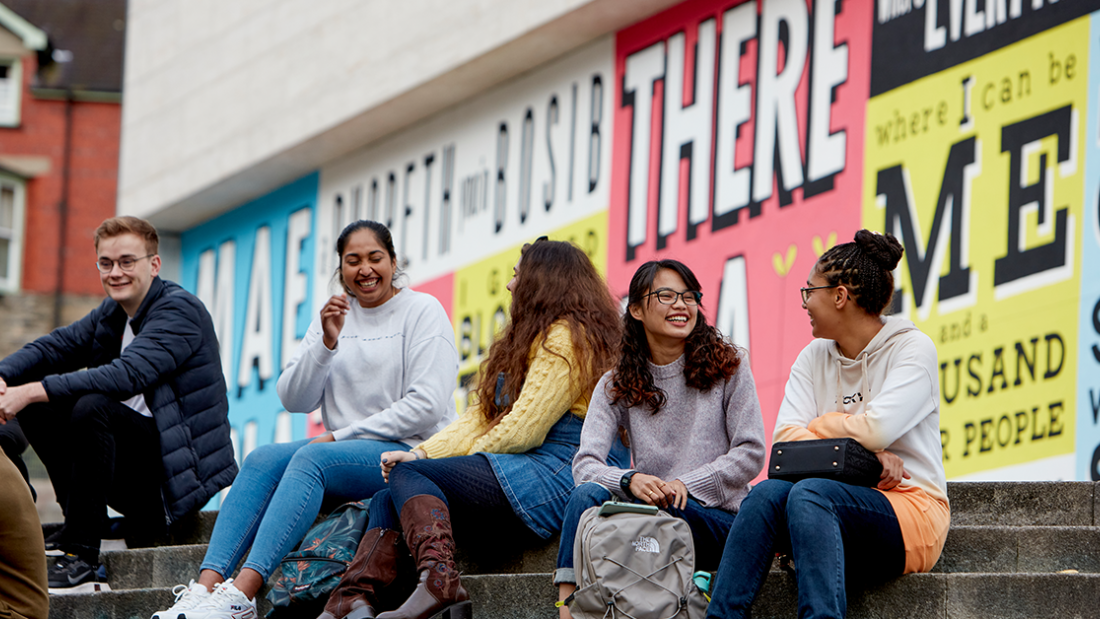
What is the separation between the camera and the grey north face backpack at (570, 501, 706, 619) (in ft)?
14.3

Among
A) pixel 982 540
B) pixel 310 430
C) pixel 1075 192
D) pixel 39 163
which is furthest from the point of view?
pixel 39 163

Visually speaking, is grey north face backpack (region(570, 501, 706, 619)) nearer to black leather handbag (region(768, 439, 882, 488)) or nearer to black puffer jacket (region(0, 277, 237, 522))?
black leather handbag (region(768, 439, 882, 488))

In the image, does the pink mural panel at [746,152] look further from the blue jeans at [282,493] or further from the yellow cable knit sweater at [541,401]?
the blue jeans at [282,493]

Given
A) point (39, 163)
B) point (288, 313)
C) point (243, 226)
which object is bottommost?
point (288, 313)

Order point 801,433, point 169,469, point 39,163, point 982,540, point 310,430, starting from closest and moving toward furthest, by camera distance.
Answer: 1. point 801,433
2. point 982,540
3. point 169,469
4. point 310,430
5. point 39,163

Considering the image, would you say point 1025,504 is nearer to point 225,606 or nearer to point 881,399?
point 881,399

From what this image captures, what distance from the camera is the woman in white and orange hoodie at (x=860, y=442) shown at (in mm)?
4223

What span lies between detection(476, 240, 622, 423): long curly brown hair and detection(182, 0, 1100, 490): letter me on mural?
62 cm

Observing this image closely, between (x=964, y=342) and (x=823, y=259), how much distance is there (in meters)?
Result: 3.98

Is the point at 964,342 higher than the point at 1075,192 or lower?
lower

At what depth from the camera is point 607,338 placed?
5.32 m

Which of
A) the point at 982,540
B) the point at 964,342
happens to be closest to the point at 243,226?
the point at 964,342

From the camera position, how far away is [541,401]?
5188 mm

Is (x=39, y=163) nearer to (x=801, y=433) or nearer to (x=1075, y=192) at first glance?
(x=1075, y=192)
